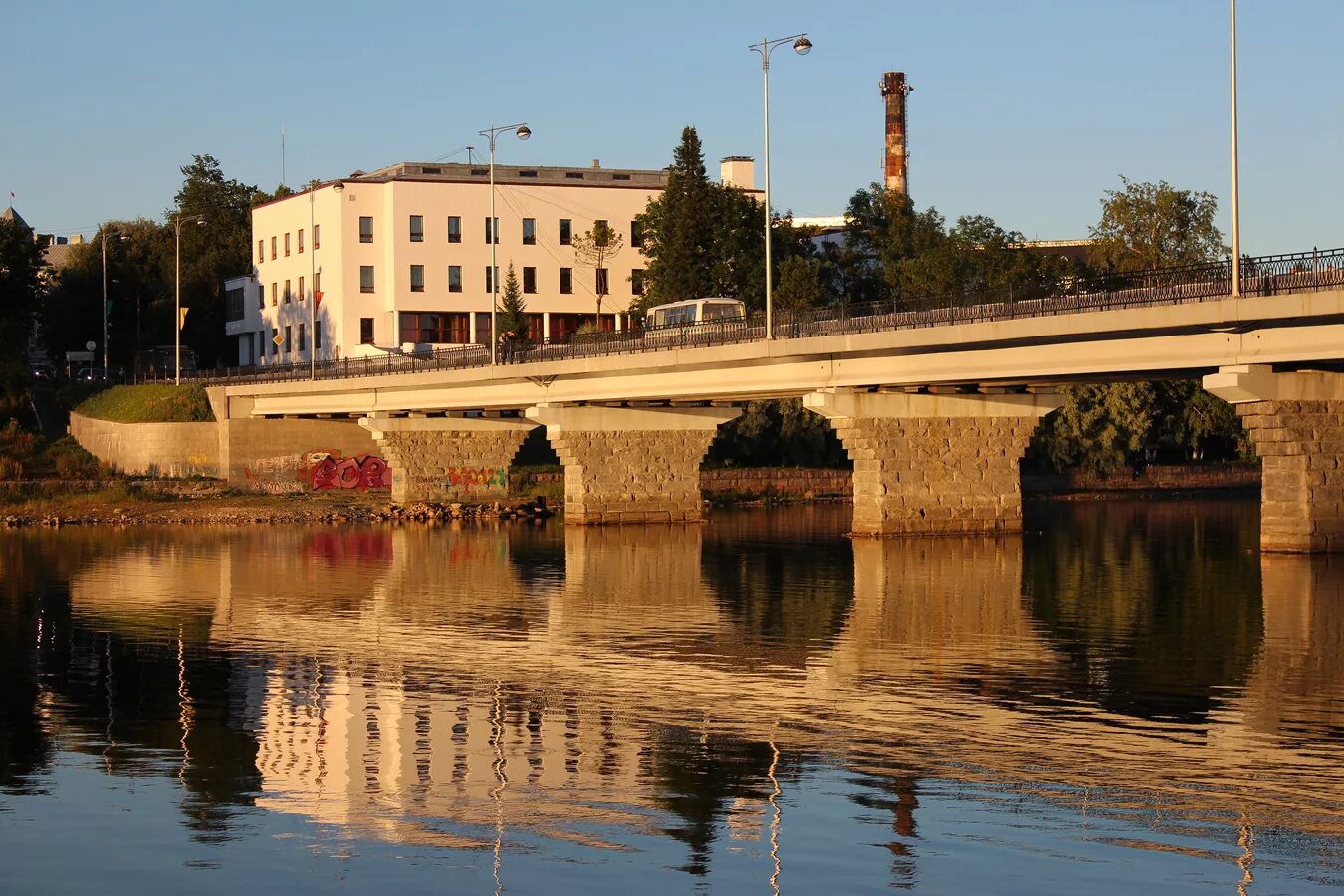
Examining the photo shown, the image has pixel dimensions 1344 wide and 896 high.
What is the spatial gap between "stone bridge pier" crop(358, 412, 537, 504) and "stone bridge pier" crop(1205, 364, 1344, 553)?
42960mm

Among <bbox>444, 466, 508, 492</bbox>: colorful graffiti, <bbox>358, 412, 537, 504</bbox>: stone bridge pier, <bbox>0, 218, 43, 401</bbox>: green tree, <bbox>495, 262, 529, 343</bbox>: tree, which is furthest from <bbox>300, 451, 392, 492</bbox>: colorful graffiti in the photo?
<bbox>0, 218, 43, 401</bbox>: green tree

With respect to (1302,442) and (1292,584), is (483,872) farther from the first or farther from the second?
(1302,442)

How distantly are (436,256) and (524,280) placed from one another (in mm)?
5526

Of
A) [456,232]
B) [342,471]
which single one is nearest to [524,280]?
[456,232]

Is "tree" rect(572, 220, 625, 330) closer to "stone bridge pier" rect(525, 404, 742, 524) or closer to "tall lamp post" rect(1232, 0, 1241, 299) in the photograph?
"stone bridge pier" rect(525, 404, 742, 524)

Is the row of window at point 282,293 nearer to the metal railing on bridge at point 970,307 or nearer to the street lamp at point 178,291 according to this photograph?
the street lamp at point 178,291

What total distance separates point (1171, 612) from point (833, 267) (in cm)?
7588

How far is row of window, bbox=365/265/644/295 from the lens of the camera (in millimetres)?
100750

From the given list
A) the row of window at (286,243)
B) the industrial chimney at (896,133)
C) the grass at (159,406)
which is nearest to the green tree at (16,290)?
the grass at (159,406)

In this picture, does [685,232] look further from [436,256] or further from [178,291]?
[178,291]

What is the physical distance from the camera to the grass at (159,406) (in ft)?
299

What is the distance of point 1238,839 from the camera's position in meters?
17.0

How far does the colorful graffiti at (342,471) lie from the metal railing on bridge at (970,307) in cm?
1193

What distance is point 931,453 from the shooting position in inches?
2325
